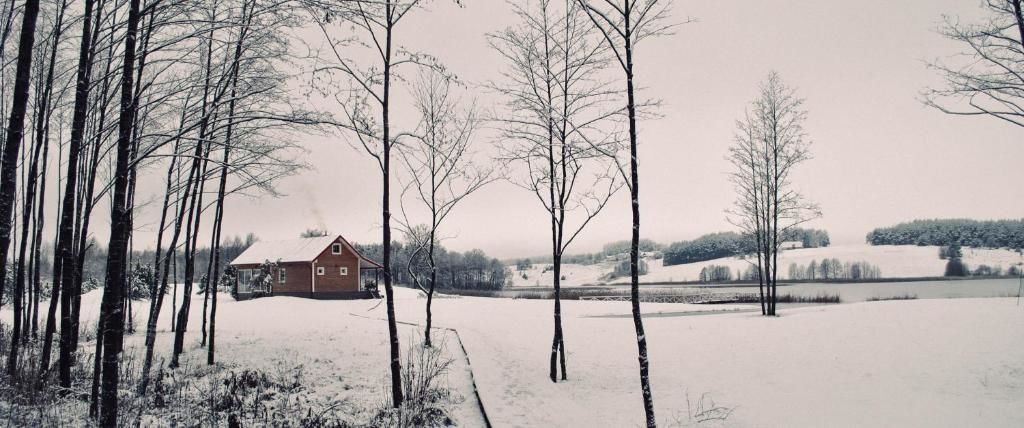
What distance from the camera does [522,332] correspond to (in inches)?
725

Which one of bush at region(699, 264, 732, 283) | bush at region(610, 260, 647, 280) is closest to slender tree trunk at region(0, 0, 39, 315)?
bush at region(699, 264, 732, 283)

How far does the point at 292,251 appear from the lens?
39.5 metres

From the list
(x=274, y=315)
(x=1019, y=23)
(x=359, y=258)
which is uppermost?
(x=1019, y=23)

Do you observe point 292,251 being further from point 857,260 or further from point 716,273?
point 857,260

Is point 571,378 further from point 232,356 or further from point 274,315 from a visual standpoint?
point 274,315

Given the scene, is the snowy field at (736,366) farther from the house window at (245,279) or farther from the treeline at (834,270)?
the treeline at (834,270)

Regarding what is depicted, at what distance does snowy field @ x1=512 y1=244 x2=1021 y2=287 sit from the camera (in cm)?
7094

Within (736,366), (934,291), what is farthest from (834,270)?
(736,366)

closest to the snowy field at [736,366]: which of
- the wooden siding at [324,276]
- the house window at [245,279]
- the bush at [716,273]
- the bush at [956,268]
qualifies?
the wooden siding at [324,276]

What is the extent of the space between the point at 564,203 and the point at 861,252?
4157 inches

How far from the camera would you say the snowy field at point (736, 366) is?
26.7 feet

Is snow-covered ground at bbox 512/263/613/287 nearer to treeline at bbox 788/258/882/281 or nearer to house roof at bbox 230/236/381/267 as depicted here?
treeline at bbox 788/258/882/281

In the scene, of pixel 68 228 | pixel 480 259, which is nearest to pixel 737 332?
pixel 68 228

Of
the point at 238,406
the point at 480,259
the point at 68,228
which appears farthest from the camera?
the point at 480,259
